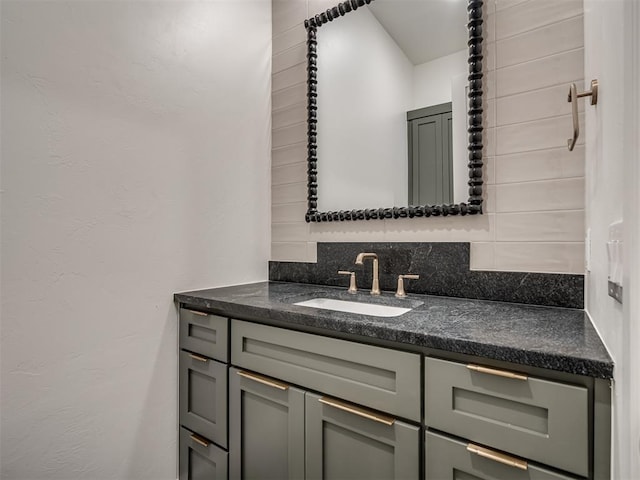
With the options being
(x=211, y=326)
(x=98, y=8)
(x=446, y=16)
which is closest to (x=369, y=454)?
(x=211, y=326)

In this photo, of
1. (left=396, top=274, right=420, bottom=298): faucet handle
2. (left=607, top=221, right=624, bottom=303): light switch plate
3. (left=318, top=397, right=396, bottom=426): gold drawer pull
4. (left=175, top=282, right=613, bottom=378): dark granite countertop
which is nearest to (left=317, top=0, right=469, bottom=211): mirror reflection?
(left=396, top=274, right=420, bottom=298): faucet handle

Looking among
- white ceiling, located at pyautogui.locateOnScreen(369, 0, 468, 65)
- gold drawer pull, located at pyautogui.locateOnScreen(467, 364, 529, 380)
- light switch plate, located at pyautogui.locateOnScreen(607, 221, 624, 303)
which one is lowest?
gold drawer pull, located at pyautogui.locateOnScreen(467, 364, 529, 380)

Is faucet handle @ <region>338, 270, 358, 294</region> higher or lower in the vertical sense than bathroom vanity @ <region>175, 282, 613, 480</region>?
higher

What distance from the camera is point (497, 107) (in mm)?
1351

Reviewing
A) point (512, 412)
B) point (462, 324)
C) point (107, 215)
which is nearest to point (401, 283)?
point (462, 324)

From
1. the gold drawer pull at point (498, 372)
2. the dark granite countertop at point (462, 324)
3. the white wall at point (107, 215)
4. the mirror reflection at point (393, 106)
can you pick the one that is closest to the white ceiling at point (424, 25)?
the mirror reflection at point (393, 106)

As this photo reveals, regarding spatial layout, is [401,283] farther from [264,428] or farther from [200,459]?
[200,459]

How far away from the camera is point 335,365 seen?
42.1 inches

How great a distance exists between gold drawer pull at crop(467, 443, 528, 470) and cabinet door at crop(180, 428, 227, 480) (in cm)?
96

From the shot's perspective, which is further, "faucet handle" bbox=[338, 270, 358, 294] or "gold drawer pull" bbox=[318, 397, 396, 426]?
"faucet handle" bbox=[338, 270, 358, 294]

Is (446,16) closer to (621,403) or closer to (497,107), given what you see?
(497,107)

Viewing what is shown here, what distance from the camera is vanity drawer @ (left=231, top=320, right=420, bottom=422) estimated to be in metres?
0.93

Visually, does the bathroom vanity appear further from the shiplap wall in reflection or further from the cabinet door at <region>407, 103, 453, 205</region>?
the cabinet door at <region>407, 103, 453, 205</region>

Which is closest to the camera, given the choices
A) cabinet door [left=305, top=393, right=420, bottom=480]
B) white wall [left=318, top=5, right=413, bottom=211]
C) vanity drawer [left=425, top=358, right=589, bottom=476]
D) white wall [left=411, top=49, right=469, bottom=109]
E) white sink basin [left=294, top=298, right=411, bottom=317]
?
vanity drawer [left=425, top=358, right=589, bottom=476]
